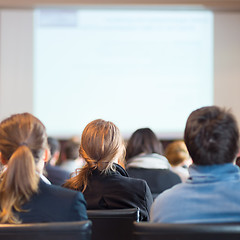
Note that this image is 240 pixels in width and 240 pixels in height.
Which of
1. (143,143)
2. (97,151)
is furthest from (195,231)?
(143,143)

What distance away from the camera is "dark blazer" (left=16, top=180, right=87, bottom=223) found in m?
1.58

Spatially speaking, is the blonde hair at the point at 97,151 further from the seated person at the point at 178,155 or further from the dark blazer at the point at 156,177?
the seated person at the point at 178,155

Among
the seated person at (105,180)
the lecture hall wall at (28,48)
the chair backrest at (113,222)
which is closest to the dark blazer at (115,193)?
the seated person at (105,180)

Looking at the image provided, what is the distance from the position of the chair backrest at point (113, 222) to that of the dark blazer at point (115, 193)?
0.97 feet

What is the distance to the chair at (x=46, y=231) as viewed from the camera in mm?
1377

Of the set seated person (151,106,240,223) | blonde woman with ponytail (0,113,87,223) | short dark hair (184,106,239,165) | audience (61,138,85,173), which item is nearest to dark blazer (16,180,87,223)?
blonde woman with ponytail (0,113,87,223)

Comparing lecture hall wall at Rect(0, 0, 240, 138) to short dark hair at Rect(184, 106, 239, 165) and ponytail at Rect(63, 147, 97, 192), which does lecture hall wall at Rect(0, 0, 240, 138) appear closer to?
ponytail at Rect(63, 147, 97, 192)

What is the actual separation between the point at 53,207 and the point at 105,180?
55 cm

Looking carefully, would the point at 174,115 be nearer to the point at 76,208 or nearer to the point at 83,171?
the point at 83,171

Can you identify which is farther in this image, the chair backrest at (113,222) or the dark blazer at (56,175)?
the dark blazer at (56,175)

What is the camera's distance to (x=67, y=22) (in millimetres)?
6539

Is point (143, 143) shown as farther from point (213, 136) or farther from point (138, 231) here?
point (138, 231)

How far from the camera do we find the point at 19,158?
62.6 inches

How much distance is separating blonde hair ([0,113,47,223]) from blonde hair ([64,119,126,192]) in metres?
0.46
